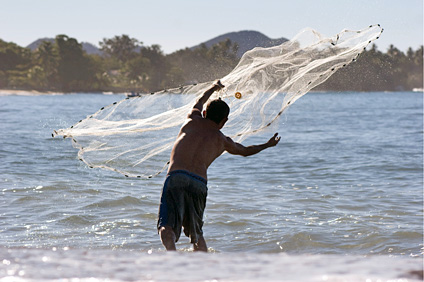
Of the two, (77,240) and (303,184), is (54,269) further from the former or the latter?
(303,184)

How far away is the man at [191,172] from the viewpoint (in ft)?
15.2

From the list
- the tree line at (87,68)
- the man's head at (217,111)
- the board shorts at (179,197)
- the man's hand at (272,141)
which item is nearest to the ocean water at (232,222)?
the board shorts at (179,197)

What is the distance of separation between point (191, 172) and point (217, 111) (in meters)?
0.55

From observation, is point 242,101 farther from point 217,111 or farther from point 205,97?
point 217,111

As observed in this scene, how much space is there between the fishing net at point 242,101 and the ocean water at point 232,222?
371 mm

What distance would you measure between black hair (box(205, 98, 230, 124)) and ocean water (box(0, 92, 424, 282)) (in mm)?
1138

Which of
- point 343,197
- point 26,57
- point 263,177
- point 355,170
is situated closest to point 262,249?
point 343,197

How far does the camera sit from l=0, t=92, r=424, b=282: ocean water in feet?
7.96

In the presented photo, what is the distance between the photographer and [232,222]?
24.9 feet

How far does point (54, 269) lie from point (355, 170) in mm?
11785

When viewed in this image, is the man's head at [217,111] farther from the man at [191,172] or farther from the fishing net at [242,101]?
the fishing net at [242,101]

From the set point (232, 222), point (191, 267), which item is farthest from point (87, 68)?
point (191, 267)

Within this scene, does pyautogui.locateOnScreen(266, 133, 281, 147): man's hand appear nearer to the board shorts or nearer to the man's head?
the man's head

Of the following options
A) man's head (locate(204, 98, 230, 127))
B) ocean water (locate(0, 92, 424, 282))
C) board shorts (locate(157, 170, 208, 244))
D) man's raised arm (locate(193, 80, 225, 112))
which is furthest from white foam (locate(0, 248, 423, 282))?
man's raised arm (locate(193, 80, 225, 112))
